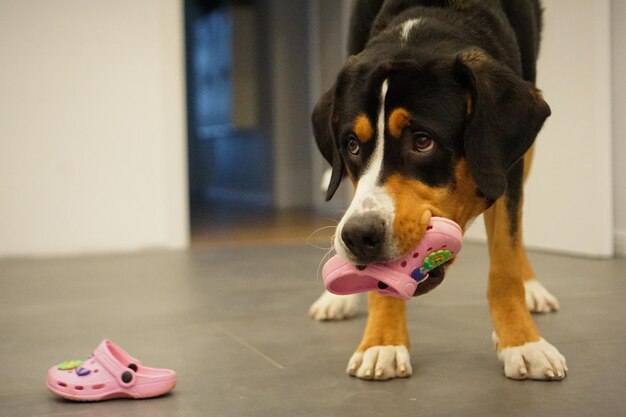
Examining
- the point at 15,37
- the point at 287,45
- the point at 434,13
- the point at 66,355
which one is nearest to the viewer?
the point at 434,13

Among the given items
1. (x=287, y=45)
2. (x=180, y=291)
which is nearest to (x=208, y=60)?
(x=287, y=45)

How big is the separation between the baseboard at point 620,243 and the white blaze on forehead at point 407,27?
2523 mm

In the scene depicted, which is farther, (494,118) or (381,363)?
(381,363)

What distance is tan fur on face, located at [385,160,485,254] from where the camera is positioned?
199cm

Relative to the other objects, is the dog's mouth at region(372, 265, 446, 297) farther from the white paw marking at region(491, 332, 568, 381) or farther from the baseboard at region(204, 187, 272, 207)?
the baseboard at region(204, 187, 272, 207)

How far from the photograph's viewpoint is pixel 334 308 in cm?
307

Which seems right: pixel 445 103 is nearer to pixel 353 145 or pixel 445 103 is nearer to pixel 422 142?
pixel 422 142

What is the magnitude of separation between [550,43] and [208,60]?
23.4 feet

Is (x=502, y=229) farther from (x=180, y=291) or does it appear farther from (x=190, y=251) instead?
(x=190, y=251)

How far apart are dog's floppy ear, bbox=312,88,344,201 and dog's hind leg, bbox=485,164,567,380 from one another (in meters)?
0.46

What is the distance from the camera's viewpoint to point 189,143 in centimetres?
1200

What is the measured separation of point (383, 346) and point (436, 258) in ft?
1.20

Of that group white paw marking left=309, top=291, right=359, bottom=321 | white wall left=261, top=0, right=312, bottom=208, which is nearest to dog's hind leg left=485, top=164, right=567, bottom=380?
white paw marking left=309, top=291, right=359, bottom=321

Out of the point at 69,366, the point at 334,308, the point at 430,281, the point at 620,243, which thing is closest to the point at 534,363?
the point at 430,281
